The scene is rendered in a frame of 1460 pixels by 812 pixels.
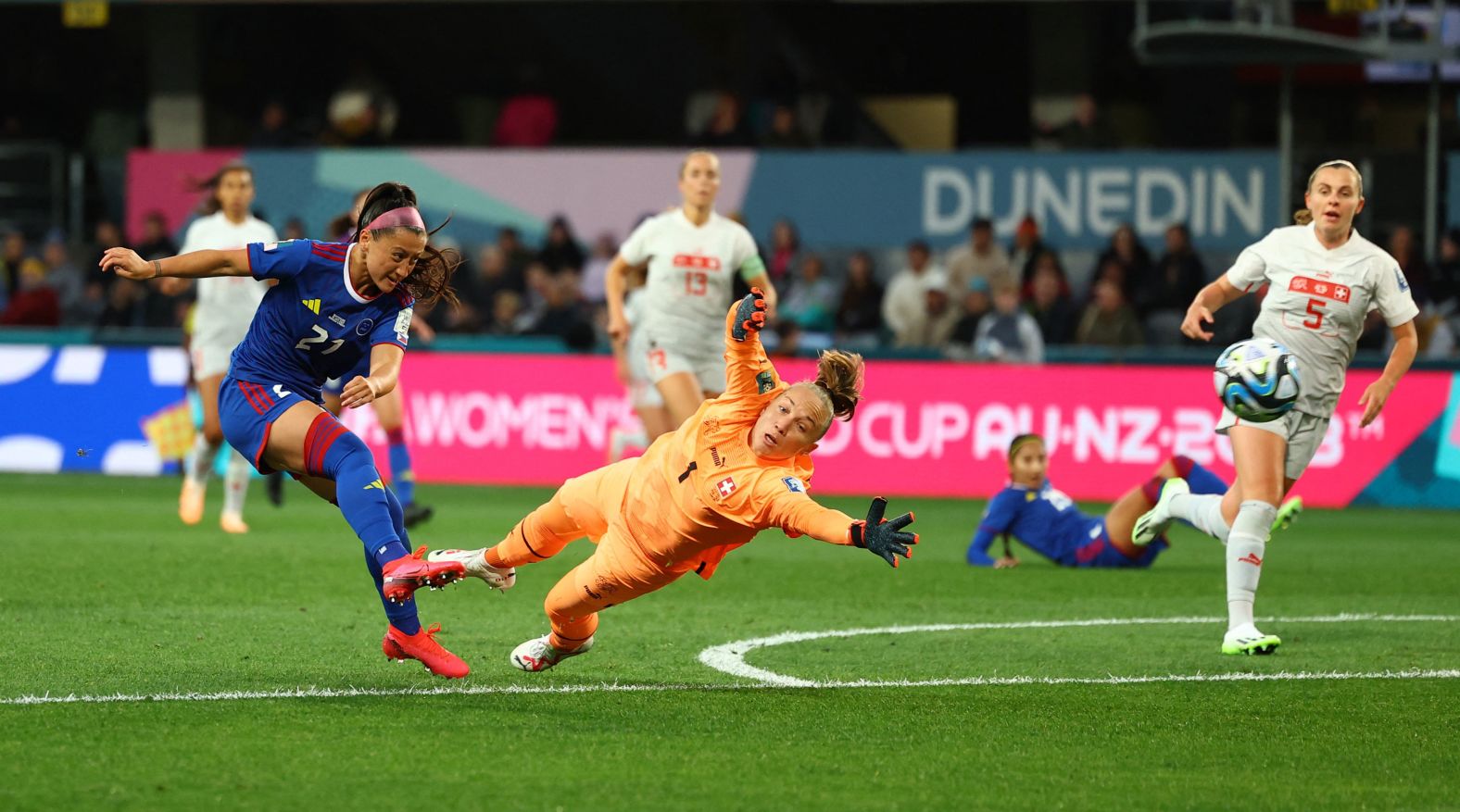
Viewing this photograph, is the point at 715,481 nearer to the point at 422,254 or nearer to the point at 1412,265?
the point at 422,254


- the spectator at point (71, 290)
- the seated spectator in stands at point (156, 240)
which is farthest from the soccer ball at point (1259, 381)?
the spectator at point (71, 290)

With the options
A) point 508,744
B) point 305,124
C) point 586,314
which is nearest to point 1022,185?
point 586,314

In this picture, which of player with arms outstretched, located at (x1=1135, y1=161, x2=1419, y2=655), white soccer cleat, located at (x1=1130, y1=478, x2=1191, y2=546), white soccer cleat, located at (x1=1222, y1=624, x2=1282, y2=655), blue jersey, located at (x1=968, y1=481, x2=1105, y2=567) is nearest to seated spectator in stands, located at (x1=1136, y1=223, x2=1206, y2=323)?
blue jersey, located at (x1=968, y1=481, x2=1105, y2=567)

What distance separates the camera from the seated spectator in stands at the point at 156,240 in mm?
21172

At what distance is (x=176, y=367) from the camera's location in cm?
1822

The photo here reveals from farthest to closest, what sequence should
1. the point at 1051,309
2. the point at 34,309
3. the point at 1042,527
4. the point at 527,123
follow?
the point at 527,123 < the point at 34,309 < the point at 1051,309 < the point at 1042,527

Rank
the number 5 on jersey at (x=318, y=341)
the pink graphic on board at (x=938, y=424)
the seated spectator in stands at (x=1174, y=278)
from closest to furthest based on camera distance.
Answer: the number 5 on jersey at (x=318, y=341), the pink graphic on board at (x=938, y=424), the seated spectator in stands at (x=1174, y=278)

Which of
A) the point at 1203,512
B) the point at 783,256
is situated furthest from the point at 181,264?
the point at 783,256

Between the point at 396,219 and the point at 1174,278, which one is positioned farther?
the point at 1174,278

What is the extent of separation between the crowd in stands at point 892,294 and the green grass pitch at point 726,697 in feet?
22.6

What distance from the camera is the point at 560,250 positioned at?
21.4 metres

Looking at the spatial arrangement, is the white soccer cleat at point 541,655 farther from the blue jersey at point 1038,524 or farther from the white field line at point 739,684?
the blue jersey at point 1038,524

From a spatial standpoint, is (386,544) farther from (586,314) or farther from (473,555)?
(586,314)

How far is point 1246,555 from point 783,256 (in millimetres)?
12075
